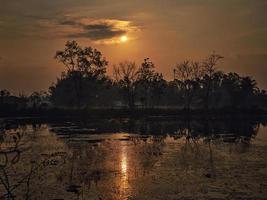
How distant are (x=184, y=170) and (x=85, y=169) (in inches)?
216

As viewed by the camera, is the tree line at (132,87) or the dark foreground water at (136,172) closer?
the dark foreground water at (136,172)

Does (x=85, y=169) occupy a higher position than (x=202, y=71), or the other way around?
(x=202, y=71)

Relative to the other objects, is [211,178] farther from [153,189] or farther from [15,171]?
[15,171]

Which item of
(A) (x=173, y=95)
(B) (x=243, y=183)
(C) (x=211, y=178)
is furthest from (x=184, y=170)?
(A) (x=173, y=95)

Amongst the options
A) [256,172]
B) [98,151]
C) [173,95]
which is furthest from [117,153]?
[173,95]

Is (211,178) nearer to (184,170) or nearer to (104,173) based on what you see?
(184,170)

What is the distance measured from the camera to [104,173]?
21.0 meters

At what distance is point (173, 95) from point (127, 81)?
245 ft

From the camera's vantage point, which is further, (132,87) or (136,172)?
(132,87)

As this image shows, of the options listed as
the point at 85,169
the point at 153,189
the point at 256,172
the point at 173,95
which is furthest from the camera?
the point at 173,95

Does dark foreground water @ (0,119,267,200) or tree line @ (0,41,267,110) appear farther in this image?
tree line @ (0,41,267,110)

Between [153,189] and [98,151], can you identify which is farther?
[98,151]

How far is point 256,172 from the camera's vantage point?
2084 centimetres

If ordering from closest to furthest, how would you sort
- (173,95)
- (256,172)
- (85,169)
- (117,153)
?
(256,172) → (85,169) → (117,153) → (173,95)
